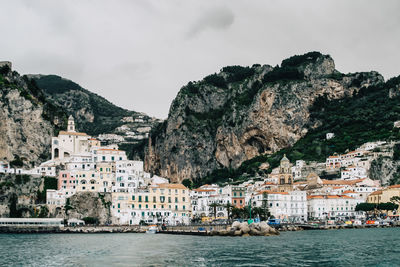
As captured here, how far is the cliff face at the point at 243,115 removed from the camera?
161125 millimetres

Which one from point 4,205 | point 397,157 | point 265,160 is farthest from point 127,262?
point 265,160

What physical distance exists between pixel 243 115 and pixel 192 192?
5052 centimetres

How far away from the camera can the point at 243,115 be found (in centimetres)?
16512

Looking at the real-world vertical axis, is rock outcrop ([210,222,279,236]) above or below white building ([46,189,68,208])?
below

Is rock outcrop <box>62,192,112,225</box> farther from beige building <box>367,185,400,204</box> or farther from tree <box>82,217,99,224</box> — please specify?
beige building <box>367,185,400,204</box>

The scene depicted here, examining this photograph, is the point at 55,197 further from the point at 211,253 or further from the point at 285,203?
the point at 211,253

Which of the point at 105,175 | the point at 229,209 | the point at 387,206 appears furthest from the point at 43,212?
the point at 387,206

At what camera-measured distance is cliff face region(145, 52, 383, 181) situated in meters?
161

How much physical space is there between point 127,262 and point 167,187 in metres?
55.4

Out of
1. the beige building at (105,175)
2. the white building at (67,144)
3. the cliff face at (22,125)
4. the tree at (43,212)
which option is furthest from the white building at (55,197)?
the white building at (67,144)

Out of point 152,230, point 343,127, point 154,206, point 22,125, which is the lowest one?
point 152,230

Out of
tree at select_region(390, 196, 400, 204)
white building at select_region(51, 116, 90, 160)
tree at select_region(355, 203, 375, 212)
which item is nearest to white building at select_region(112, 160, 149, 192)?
white building at select_region(51, 116, 90, 160)

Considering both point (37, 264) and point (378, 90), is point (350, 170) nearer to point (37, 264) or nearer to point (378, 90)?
point (378, 90)

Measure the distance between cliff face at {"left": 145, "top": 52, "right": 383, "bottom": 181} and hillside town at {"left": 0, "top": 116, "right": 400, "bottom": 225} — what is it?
1385 inches
